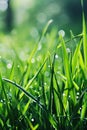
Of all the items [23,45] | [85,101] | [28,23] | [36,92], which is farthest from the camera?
[28,23]

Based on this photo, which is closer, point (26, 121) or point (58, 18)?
point (26, 121)

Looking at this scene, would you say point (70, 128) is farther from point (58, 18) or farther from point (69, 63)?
point (58, 18)

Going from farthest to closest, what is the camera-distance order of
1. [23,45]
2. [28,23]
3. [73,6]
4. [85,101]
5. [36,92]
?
[28,23], [73,6], [23,45], [36,92], [85,101]

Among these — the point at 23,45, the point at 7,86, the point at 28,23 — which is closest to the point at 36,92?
the point at 7,86

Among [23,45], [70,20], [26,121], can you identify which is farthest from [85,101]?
[70,20]

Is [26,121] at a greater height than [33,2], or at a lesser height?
lesser

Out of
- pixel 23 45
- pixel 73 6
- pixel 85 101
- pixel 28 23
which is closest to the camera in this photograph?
pixel 85 101

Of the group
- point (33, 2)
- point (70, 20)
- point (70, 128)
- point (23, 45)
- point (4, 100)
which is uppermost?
point (33, 2)

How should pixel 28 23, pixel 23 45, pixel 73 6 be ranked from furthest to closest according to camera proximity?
pixel 28 23
pixel 73 6
pixel 23 45

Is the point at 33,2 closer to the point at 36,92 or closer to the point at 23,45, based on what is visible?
the point at 23,45
